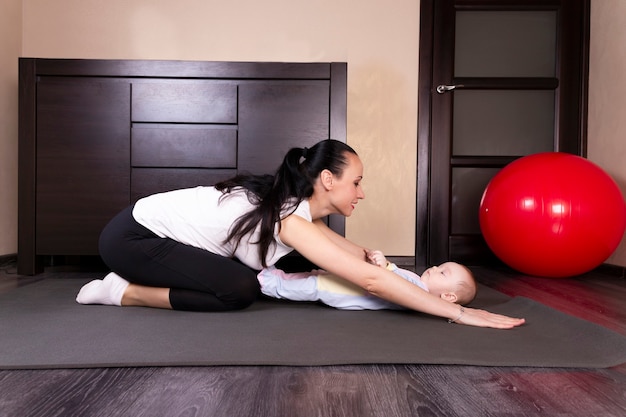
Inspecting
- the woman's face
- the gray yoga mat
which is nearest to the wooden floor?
the gray yoga mat

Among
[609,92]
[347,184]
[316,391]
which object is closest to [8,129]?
[347,184]

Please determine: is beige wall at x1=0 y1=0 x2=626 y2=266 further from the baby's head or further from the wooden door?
the baby's head

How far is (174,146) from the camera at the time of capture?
9.44ft

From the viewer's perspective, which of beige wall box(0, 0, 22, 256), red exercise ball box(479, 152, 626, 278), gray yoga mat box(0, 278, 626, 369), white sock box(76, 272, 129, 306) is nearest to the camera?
gray yoga mat box(0, 278, 626, 369)

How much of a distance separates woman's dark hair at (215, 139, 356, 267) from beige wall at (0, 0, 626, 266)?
1.73 metres

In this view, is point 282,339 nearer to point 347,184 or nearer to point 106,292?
point 347,184

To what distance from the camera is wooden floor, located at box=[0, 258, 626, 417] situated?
97 centimetres

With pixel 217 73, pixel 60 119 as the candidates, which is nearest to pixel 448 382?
pixel 217 73

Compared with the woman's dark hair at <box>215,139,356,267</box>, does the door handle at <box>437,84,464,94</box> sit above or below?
above

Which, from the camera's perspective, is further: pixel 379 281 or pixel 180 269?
pixel 180 269

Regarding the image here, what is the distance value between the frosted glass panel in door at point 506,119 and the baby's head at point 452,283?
1.93m

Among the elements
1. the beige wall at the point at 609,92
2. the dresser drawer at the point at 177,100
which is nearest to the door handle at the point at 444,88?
the beige wall at the point at 609,92

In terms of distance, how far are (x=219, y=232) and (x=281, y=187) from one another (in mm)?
254

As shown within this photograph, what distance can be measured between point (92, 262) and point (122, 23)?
155 cm
